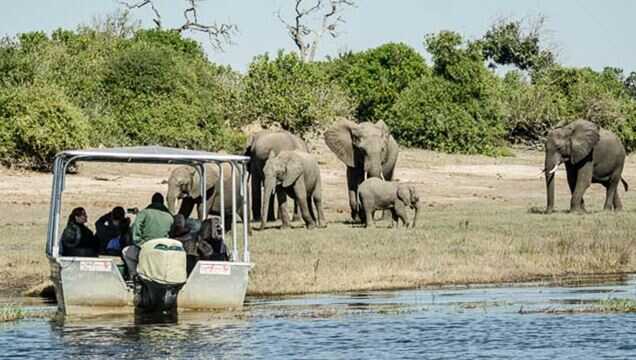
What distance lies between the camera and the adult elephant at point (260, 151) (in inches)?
1455

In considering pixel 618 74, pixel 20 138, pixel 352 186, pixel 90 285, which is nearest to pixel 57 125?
pixel 20 138

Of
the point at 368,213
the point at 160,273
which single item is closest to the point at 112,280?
the point at 160,273

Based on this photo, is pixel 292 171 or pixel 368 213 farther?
pixel 292 171

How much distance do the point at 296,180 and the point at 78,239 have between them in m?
11.4

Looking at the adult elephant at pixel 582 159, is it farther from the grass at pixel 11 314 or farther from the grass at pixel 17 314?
the grass at pixel 11 314

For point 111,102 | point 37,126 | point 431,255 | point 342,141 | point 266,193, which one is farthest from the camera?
point 111,102

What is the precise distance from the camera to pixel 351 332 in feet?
70.2

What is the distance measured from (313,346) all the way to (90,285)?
3.39 metres

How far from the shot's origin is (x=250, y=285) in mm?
25625

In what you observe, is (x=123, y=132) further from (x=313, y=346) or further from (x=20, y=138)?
(x=313, y=346)

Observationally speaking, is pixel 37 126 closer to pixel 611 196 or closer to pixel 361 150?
pixel 361 150

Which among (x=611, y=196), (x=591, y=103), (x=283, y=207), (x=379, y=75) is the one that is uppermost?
(x=379, y=75)

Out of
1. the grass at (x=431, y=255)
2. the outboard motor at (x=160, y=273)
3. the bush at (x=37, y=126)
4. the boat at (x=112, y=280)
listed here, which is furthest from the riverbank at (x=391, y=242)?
the outboard motor at (x=160, y=273)

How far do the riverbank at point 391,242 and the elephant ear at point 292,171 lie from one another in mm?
995
